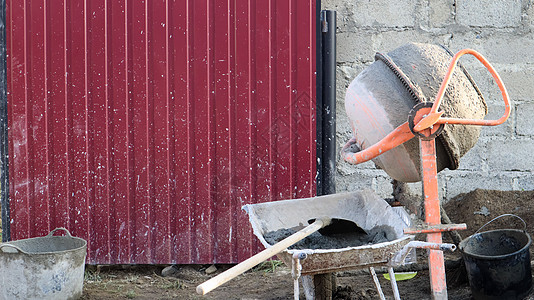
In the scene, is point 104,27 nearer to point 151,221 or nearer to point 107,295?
point 151,221

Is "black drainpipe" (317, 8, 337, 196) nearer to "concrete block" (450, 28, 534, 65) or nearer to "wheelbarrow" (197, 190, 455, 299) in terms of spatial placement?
"concrete block" (450, 28, 534, 65)

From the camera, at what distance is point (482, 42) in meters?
4.42

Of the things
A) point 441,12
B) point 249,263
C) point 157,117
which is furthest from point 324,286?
point 441,12

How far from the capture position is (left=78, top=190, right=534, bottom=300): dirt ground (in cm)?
373

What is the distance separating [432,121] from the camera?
2492 millimetres

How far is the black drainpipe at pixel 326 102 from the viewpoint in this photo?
14.1 feet

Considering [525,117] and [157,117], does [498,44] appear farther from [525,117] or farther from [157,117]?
[157,117]

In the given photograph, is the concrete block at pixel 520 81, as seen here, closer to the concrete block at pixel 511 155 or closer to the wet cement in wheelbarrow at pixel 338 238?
the concrete block at pixel 511 155

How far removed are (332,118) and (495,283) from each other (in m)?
1.68

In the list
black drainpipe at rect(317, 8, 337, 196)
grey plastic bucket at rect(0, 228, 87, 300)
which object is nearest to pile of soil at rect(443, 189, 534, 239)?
black drainpipe at rect(317, 8, 337, 196)

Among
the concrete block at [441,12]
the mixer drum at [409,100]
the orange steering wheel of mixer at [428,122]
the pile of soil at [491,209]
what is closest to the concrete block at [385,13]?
the concrete block at [441,12]

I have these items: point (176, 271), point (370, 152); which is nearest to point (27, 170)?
point (176, 271)

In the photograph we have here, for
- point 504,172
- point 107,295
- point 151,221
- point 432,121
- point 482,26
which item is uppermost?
point 482,26

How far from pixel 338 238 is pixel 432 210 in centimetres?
55
